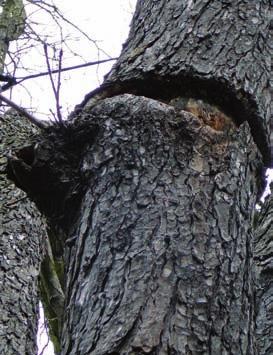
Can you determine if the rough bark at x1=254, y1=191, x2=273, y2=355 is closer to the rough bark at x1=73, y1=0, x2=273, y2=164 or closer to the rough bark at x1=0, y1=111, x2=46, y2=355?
the rough bark at x1=73, y1=0, x2=273, y2=164

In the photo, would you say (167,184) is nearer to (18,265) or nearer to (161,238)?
(161,238)

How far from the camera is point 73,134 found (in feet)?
5.36

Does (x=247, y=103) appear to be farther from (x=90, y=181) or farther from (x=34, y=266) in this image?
(x=34, y=266)

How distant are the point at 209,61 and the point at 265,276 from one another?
1103 mm

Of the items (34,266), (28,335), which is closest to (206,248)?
(28,335)

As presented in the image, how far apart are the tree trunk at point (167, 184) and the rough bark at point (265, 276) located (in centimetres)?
74

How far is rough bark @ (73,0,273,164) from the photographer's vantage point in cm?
166

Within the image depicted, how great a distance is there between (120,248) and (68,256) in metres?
0.17

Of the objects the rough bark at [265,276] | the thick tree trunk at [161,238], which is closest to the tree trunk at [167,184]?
the thick tree trunk at [161,238]

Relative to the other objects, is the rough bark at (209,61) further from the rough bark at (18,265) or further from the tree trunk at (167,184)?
the rough bark at (18,265)

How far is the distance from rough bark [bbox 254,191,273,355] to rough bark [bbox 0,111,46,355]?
0.84 metres

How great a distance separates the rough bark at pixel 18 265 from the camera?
2844 mm

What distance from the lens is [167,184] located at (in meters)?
1.49

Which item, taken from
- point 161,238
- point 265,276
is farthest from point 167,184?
point 265,276
